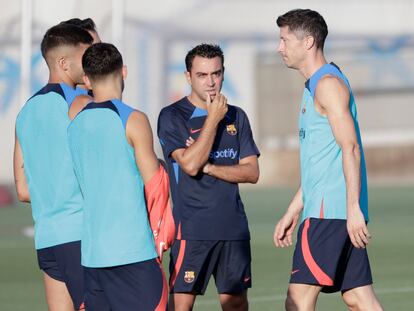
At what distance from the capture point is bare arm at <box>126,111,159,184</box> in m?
6.39

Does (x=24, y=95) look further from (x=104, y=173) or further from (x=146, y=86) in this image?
(x=104, y=173)

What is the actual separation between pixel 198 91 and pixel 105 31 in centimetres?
1091

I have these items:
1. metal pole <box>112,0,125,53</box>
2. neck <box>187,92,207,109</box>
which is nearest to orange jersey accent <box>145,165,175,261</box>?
neck <box>187,92,207,109</box>

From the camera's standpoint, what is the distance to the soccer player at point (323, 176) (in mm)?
7250

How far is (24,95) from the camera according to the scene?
18.8m

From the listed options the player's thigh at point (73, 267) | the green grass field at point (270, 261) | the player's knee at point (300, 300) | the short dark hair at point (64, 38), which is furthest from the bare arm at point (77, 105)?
the green grass field at point (270, 261)

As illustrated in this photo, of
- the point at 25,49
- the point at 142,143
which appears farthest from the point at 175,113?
the point at 25,49

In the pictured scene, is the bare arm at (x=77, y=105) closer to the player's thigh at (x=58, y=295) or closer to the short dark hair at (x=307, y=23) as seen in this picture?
the player's thigh at (x=58, y=295)

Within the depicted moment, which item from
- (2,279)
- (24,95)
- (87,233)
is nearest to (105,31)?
(24,95)

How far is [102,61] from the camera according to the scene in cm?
652

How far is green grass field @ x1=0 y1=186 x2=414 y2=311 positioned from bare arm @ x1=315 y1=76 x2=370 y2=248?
3.28 metres

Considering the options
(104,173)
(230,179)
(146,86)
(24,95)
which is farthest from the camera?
(146,86)

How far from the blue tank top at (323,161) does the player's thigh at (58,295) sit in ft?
5.25

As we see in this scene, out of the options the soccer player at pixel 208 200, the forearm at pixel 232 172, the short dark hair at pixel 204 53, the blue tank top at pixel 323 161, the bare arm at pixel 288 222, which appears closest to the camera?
the blue tank top at pixel 323 161
